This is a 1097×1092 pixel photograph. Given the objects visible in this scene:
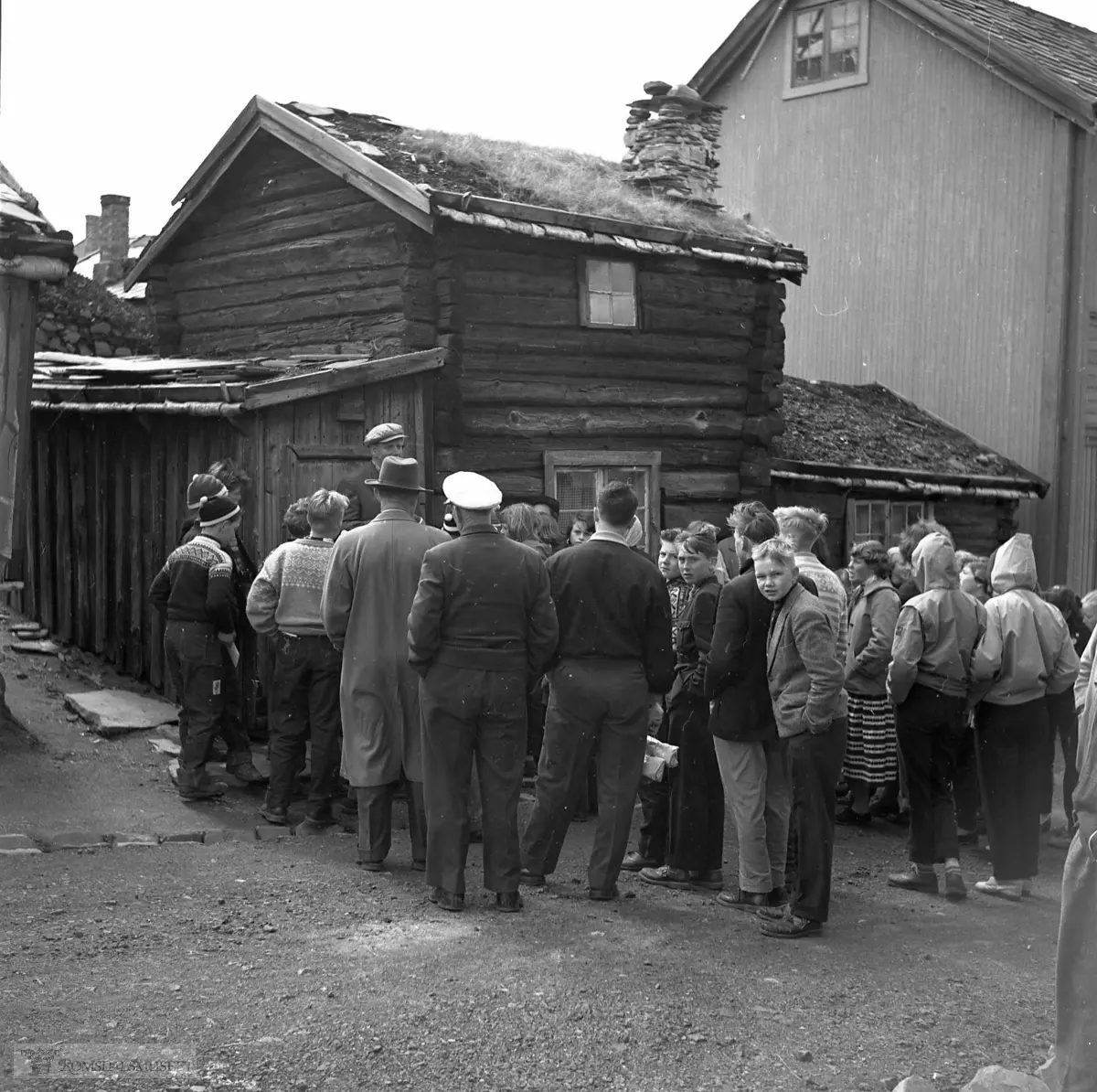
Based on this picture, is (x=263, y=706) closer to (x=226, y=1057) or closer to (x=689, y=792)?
(x=689, y=792)

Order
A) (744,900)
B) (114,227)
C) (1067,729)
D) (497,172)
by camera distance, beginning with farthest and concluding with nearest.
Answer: (114,227), (497,172), (1067,729), (744,900)

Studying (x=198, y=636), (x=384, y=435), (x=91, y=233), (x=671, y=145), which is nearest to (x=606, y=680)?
(x=384, y=435)

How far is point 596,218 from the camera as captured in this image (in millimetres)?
12695

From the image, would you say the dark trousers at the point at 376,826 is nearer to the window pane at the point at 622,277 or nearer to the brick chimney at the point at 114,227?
the window pane at the point at 622,277

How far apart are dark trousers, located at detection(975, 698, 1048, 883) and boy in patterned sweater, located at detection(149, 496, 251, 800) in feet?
14.8

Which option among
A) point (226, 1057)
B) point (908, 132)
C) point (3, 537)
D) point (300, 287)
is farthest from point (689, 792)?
point (908, 132)

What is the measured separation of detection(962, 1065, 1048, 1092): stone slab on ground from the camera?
440 centimetres

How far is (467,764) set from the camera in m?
7.02

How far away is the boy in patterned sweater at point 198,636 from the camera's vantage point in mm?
8695

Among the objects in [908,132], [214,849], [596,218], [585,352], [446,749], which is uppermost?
[908,132]

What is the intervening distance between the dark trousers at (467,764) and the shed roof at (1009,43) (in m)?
13.8

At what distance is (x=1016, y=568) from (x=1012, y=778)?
1152 mm

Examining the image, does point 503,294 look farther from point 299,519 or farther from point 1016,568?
point 1016,568

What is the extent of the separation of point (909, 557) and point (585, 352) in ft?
13.5
